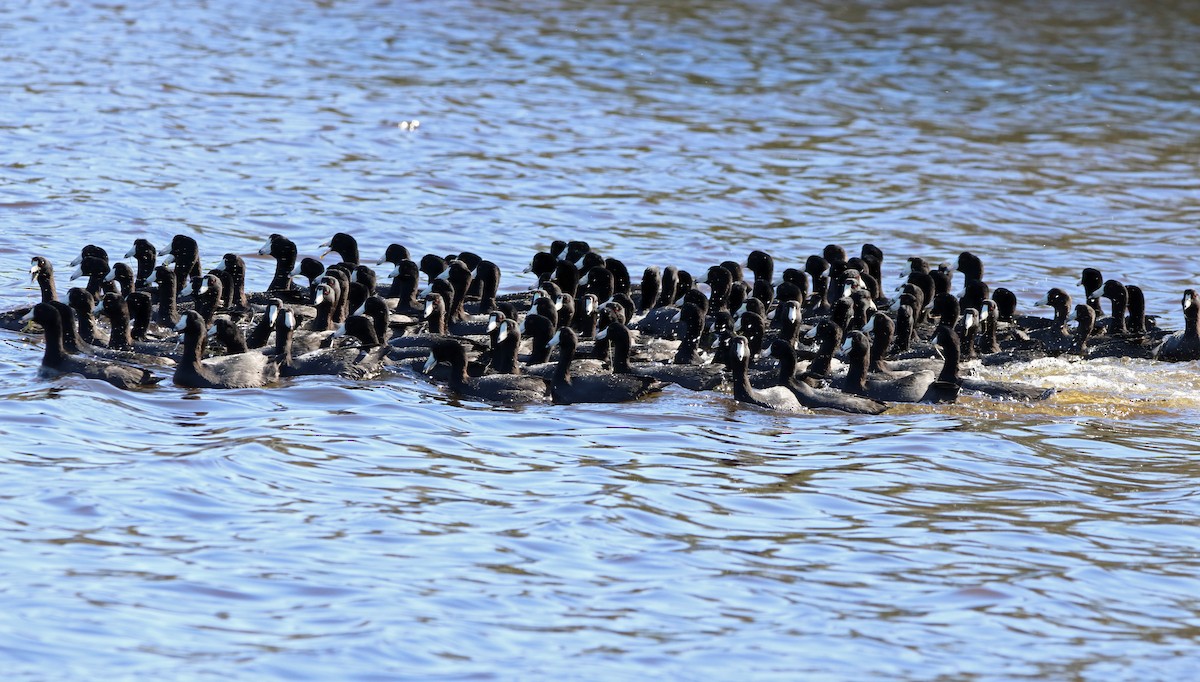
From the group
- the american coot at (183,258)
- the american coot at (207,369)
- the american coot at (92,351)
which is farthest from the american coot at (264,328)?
the american coot at (183,258)

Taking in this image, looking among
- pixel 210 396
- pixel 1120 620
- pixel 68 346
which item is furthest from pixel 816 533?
pixel 68 346

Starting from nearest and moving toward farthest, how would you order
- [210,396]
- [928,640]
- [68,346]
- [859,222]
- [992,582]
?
[928,640] < [992,582] < [210,396] < [68,346] < [859,222]

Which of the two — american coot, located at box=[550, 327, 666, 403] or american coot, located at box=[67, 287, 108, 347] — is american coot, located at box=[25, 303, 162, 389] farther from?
american coot, located at box=[550, 327, 666, 403]

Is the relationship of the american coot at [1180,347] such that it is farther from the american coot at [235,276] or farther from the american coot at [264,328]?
the american coot at [235,276]

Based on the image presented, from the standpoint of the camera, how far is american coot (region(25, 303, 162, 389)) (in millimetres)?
13977

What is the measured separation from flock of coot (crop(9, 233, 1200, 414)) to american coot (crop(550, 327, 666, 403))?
1 centimetres

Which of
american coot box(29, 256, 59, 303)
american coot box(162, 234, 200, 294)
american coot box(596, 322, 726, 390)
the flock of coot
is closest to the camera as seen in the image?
the flock of coot

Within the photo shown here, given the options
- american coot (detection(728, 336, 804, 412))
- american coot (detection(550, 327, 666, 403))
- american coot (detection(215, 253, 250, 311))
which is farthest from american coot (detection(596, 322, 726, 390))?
american coot (detection(215, 253, 250, 311))

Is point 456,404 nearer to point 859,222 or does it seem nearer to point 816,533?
point 816,533

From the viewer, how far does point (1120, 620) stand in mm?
9570

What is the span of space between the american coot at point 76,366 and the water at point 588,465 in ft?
0.65

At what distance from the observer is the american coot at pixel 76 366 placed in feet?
45.9

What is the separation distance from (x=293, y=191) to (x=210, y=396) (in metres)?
11.2

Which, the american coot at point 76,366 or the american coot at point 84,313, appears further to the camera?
the american coot at point 84,313
